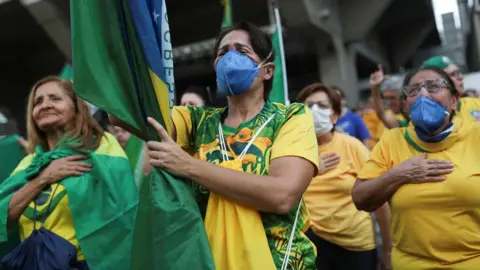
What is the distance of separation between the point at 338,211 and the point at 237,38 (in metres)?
1.86

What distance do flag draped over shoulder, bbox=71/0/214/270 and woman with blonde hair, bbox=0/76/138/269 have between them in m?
0.91

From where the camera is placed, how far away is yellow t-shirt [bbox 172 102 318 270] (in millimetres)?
1874

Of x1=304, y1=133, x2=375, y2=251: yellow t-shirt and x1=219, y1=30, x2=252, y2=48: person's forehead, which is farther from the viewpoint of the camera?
x1=304, y1=133, x2=375, y2=251: yellow t-shirt

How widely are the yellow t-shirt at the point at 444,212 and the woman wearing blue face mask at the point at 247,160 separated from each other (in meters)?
0.72

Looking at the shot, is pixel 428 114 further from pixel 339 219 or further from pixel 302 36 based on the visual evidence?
pixel 302 36

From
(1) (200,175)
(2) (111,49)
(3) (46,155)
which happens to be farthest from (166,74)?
(3) (46,155)

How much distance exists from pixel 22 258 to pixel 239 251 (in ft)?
4.38

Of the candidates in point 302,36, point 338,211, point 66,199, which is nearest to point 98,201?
point 66,199

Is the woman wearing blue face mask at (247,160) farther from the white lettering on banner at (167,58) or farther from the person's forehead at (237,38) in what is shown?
the white lettering on banner at (167,58)

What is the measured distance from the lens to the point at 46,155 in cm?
274

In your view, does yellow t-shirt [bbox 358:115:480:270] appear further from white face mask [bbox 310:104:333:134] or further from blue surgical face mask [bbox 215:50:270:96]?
white face mask [bbox 310:104:333:134]

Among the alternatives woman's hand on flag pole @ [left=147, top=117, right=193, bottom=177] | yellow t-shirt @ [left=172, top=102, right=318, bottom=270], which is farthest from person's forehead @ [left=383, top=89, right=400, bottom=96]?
woman's hand on flag pole @ [left=147, top=117, right=193, bottom=177]

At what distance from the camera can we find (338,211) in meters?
3.52

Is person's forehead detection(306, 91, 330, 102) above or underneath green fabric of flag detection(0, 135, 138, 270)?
above
